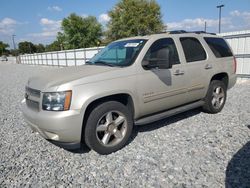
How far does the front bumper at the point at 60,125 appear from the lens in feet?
9.63

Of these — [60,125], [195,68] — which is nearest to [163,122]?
[195,68]

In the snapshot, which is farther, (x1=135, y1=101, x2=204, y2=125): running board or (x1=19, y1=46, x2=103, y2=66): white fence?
(x1=19, y1=46, x2=103, y2=66): white fence

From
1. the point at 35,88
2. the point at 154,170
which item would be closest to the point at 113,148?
the point at 154,170

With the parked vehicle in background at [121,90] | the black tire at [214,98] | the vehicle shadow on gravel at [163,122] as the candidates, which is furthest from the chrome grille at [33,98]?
the black tire at [214,98]

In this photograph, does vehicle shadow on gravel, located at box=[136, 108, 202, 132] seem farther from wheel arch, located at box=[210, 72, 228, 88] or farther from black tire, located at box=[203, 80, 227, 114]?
wheel arch, located at box=[210, 72, 228, 88]

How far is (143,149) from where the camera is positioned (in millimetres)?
3580

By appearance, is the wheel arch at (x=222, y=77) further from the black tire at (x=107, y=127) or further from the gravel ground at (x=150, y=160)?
the black tire at (x=107, y=127)

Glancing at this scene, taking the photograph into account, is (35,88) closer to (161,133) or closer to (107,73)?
(107,73)

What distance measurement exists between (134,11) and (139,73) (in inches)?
1519

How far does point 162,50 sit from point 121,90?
1.02 meters

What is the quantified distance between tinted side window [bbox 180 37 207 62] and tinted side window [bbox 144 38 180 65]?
0.29 meters

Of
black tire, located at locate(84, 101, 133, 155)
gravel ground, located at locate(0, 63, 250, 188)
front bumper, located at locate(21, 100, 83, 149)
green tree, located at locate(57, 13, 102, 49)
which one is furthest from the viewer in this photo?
green tree, located at locate(57, 13, 102, 49)

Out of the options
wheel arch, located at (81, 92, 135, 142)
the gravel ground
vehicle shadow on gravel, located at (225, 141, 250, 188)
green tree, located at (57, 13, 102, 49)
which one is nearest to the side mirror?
wheel arch, located at (81, 92, 135, 142)

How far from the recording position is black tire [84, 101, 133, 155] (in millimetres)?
3180
